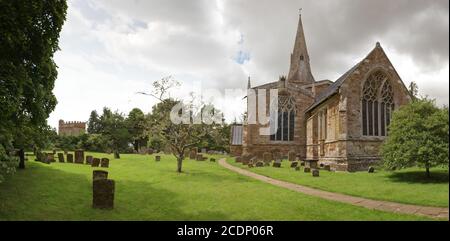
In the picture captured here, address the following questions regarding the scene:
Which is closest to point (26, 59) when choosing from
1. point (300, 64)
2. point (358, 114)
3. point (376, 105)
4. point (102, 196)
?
point (102, 196)

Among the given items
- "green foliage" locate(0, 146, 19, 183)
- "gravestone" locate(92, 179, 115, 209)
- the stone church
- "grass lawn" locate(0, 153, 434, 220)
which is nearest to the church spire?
the stone church

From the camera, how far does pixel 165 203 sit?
10.9 meters

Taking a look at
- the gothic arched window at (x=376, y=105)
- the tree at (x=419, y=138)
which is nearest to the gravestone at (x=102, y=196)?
the tree at (x=419, y=138)

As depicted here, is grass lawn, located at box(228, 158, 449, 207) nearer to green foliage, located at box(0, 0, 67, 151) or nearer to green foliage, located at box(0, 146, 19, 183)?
green foliage, located at box(0, 146, 19, 183)

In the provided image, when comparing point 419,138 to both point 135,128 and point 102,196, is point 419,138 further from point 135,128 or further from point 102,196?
point 135,128

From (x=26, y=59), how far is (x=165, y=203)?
6.31 metres

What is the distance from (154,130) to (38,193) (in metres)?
10.1

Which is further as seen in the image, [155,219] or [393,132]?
[393,132]

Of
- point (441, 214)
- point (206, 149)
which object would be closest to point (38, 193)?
point (441, 214)

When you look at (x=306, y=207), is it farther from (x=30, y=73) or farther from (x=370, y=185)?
(x=30, y=73)

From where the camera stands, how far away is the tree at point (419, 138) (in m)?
14.8

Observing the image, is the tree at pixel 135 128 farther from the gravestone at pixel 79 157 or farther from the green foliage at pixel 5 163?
the green foliage at pixel 5 163
